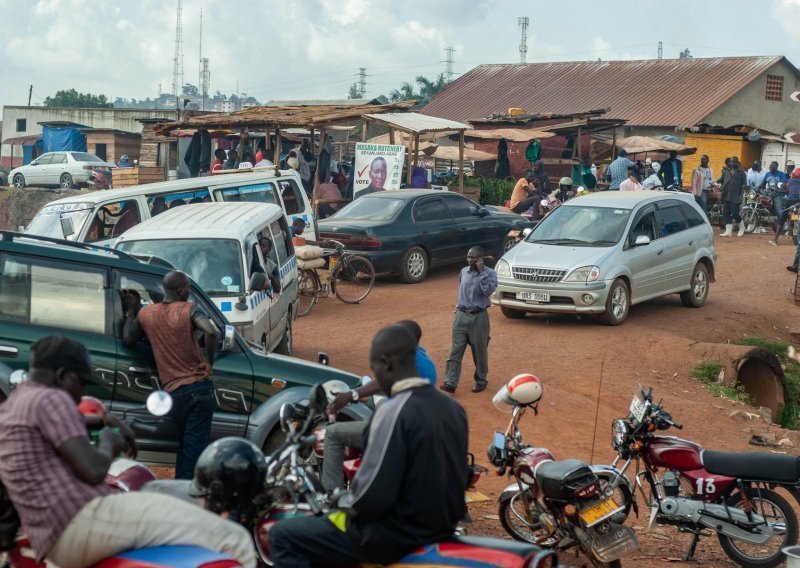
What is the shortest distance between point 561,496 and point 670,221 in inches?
415

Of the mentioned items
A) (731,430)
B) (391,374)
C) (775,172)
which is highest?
(775,172)

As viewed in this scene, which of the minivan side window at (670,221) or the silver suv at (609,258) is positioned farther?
the minivan side window at (670,221)

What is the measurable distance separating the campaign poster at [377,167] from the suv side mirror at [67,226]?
28.9 ft

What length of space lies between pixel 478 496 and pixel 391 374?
438 centimetres

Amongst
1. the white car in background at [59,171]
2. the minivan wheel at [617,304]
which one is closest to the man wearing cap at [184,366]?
the minivan wheel at [617,304]

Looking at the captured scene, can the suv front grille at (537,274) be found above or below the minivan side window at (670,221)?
below

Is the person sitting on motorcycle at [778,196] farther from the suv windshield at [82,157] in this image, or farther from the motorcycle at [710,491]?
the suv windshield at [82,157]

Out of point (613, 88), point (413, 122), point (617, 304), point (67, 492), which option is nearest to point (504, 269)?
point (617, 304)

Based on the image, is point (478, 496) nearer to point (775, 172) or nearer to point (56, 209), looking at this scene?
point (56, 209)

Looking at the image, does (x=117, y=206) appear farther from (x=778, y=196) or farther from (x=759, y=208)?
(x=759, y=208)

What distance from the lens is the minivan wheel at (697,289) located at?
16.7 m

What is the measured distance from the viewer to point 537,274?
48.2ft

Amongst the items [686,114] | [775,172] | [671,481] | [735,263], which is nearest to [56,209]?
[671,481]

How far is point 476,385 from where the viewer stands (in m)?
12.0
